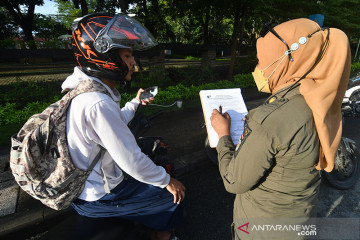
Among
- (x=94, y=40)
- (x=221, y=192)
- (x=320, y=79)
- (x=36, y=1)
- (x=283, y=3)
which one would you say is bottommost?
(x=221, y=192)

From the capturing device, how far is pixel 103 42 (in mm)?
1495

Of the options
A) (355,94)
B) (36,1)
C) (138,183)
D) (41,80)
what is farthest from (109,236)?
(36,1)

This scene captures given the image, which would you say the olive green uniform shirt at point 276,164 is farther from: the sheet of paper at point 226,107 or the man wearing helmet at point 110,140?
the man wearing helmet at point 110,140

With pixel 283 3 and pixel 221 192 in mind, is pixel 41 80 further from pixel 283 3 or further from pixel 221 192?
pixel 283 3

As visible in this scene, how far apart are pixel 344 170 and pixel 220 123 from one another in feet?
8.68

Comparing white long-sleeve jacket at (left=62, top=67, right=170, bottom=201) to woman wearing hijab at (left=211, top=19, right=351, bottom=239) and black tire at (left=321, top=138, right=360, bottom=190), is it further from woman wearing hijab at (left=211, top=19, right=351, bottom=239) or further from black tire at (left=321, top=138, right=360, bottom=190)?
black tire at (left=321, top=138, right=360, bottom=190)

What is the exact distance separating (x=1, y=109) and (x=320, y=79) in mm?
5237

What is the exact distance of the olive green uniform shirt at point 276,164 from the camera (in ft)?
3.56

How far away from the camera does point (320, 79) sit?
3.61ft

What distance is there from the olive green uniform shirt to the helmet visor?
109 cm

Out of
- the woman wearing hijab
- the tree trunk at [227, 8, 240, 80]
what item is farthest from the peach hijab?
the tree trunk at [227, 8, 240, 80]

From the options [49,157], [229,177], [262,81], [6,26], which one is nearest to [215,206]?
[229,177]

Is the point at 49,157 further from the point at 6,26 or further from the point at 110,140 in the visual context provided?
the point at 6,26

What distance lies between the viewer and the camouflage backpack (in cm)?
128
